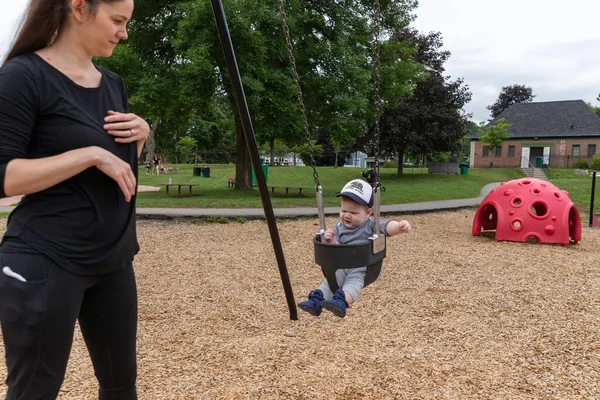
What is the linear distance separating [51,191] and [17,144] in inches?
5.9

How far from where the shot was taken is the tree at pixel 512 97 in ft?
191

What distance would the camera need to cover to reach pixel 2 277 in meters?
1.26

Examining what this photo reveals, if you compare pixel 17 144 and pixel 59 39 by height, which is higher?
pixel 59 39

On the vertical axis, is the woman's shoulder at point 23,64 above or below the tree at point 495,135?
below

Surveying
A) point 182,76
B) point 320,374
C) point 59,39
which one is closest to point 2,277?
point 59,39

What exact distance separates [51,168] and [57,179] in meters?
0.03

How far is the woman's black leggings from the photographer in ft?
4.13

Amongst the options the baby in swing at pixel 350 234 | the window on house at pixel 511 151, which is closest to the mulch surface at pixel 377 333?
the baby in swing at pixel 350 234

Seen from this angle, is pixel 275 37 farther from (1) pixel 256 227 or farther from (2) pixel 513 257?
(2) pixel 513 257

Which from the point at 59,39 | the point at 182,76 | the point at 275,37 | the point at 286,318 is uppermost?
the point at 275,37

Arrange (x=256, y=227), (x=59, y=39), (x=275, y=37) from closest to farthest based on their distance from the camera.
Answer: (x=59, y=39)
(x=256, y=227)
(x=275, y=37)

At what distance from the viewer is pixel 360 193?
2812 millimetres

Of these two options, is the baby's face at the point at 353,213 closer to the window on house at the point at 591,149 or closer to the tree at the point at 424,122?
the tree at the point at 424,122

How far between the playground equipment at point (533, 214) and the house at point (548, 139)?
33882mm
